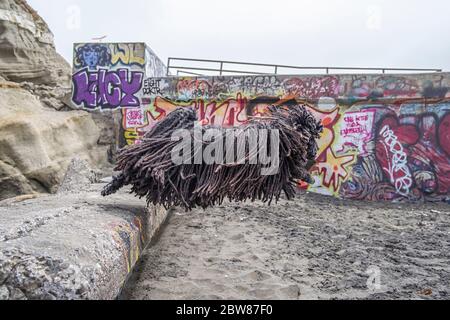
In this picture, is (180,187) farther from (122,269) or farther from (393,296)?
(393,296)

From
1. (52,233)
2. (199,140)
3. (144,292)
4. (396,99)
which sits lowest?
(144,292)

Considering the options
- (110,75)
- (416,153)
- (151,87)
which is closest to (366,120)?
(416,153)

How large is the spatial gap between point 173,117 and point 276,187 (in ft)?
4.19

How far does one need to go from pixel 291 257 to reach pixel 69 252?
3022 mm

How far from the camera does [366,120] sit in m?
10.0

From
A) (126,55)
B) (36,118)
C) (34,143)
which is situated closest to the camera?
(34,143)

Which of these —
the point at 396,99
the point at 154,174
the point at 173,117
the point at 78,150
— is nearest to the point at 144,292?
the point at 154,174

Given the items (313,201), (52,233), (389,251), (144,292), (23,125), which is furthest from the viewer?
(313,201)

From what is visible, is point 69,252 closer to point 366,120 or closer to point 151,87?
point 151,87

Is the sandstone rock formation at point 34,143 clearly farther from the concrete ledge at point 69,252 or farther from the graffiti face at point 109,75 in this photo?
the concrete ledge at point 69,252

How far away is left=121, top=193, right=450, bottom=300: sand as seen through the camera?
3721 mm

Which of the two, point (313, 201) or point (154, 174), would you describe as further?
point (313, 201)

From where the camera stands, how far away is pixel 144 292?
12.0 ft
